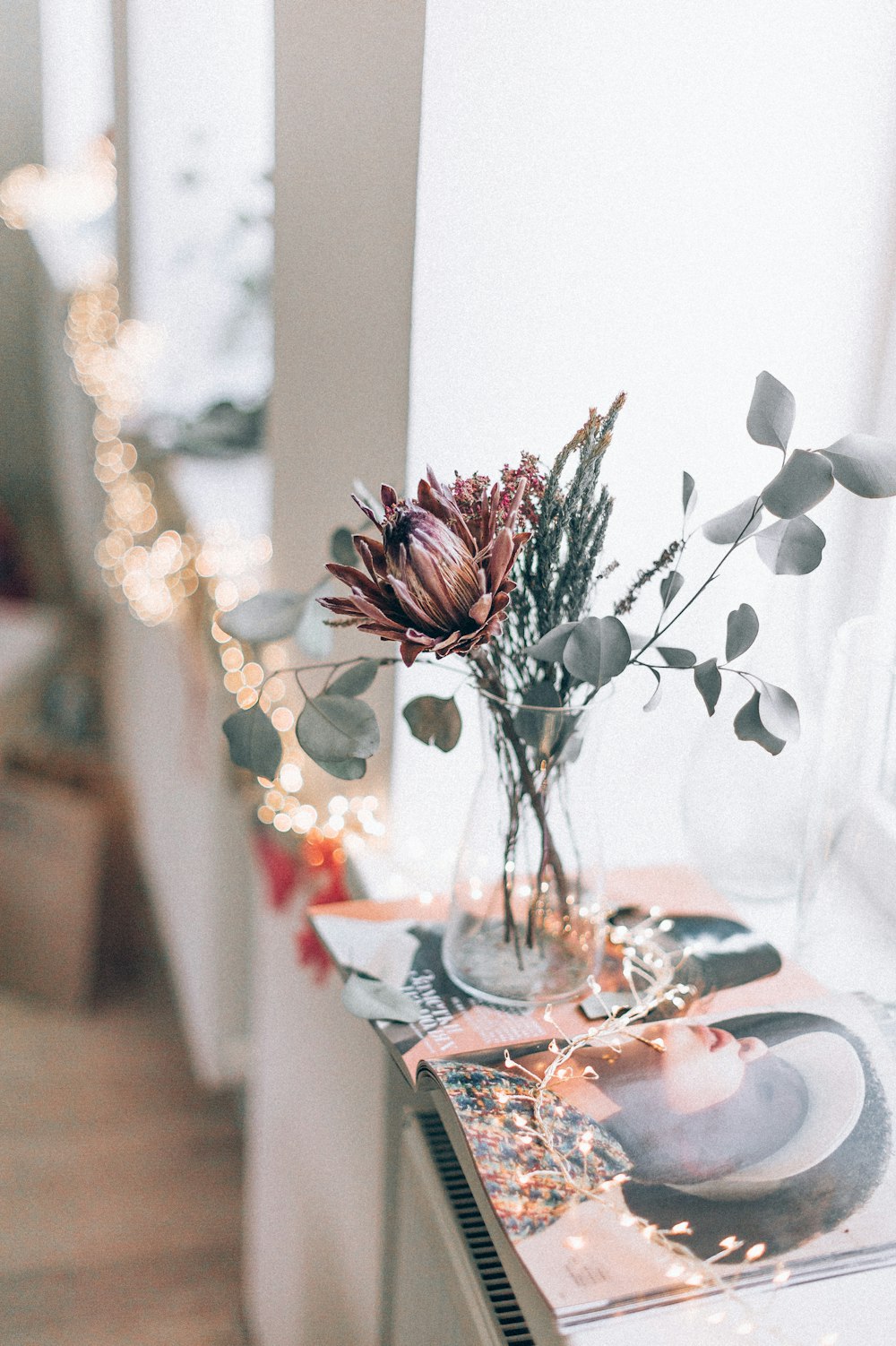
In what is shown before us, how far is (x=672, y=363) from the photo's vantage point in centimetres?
78

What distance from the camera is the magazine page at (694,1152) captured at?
0.50 metres

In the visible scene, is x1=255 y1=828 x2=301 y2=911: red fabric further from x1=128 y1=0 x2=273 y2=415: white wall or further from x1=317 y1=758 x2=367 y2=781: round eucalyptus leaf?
x1=128 y1=0 x2=273 y2=415: white wall

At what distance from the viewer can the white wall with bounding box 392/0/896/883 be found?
700 millimetres

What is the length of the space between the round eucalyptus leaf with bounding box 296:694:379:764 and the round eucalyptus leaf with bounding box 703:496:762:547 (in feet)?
0.65

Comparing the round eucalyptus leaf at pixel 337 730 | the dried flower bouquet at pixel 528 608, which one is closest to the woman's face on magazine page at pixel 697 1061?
the dried flower bouquet at pixel 528 608

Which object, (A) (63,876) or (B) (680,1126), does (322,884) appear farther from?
(A) (63,876)

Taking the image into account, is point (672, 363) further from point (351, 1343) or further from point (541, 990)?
point (351, 1343)

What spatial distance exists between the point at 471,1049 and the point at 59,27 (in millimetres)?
3032

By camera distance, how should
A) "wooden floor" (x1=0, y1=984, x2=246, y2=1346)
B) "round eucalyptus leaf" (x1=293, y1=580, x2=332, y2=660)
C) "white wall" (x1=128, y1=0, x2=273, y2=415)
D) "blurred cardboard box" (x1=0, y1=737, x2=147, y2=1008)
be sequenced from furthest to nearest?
"blurred cardboard box" (x1=0, y1=737, x2=147, y2=1008) < "white wall" (x1=128, y1=0, x2=273, y2=415) < "wooden floor" (x1=0, y1=984, x2=246, y2=1346) < "round eucalyptus leaf" (x1=293, y1=580, x2=332, y2=660)

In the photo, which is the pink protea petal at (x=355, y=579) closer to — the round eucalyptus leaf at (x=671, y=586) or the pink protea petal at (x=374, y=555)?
the pink protea petal at (x=374, y=555)

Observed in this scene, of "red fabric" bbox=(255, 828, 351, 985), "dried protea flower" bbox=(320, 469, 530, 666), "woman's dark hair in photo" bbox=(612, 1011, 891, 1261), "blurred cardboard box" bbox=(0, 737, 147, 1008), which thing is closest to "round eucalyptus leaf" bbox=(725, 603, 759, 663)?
"dried protea flower" bbox=(320, 469, 530, 666)

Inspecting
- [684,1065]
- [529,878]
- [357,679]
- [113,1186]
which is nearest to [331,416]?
[357,679]

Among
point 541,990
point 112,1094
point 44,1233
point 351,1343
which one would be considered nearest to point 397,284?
point 541,990

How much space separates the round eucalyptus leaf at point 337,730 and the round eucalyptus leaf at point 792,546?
0.21 m
